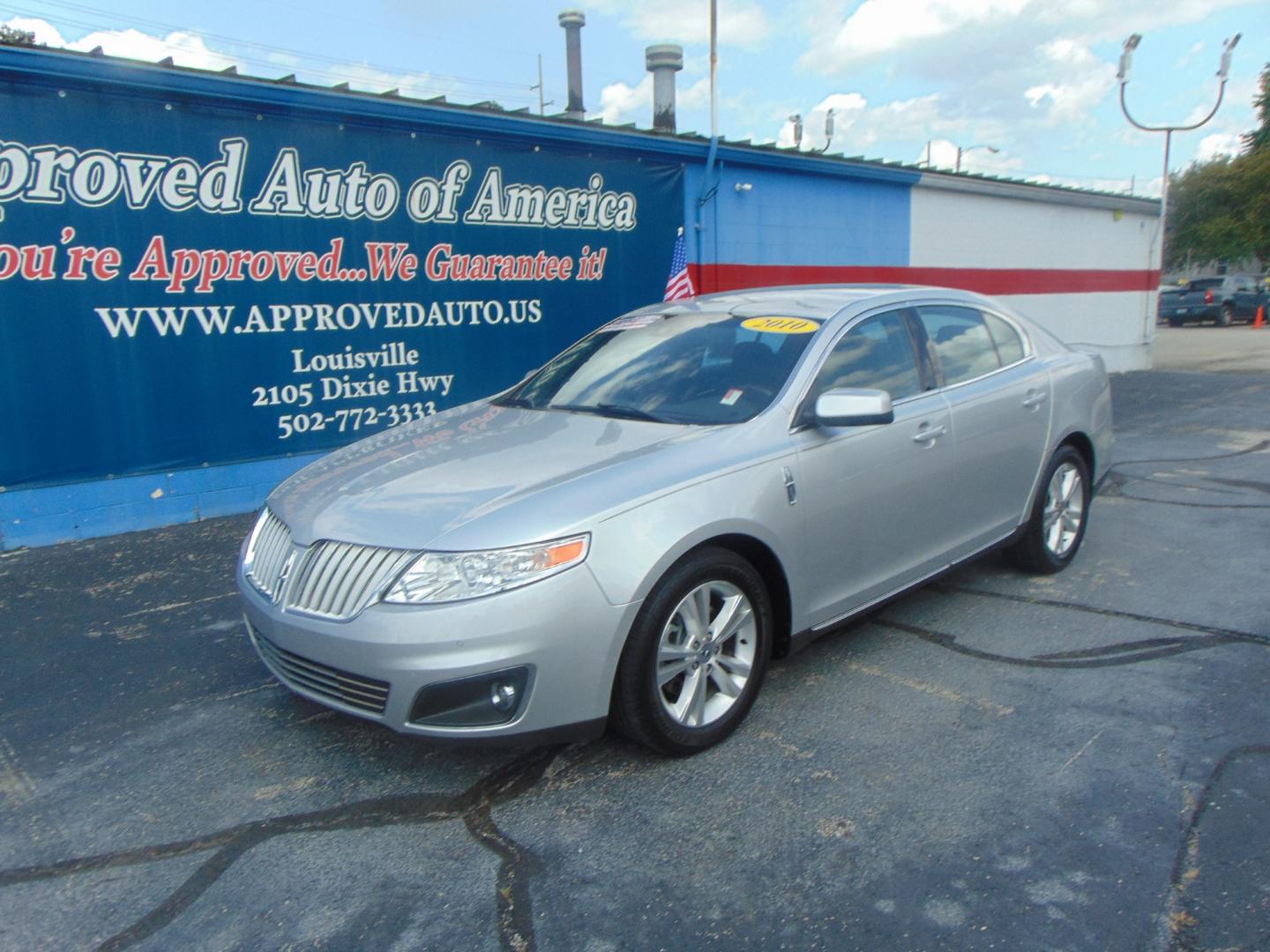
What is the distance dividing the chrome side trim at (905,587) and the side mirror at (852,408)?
0.81 m

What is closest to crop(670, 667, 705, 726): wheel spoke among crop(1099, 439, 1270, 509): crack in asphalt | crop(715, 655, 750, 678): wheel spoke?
crop(715, 655, 750, 678): wheel spoke

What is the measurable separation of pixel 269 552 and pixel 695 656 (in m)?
1.61

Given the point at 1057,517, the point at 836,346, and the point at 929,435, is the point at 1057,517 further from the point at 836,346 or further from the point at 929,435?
the point at 836,346

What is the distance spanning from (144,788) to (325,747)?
600mm

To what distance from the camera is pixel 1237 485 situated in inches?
301

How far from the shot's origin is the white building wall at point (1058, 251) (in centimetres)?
1403

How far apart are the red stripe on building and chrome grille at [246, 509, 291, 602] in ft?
19.2

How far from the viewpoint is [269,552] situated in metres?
3.59

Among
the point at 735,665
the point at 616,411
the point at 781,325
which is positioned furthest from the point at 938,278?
the point at 735,665

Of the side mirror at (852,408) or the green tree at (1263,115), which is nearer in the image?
the side mirror at (852,408)

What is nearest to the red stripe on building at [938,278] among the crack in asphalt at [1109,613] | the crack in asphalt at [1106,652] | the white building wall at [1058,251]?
the white building wall at [1058,251]

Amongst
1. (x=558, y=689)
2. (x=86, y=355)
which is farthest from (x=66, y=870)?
(x=86, y=355)

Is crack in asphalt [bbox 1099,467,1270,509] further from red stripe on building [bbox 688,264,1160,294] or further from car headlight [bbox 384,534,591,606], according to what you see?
car headlight [bbox 384,534,591,606]

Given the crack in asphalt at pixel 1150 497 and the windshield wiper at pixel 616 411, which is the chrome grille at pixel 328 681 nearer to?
the windshield wiper at pixel 616 411
